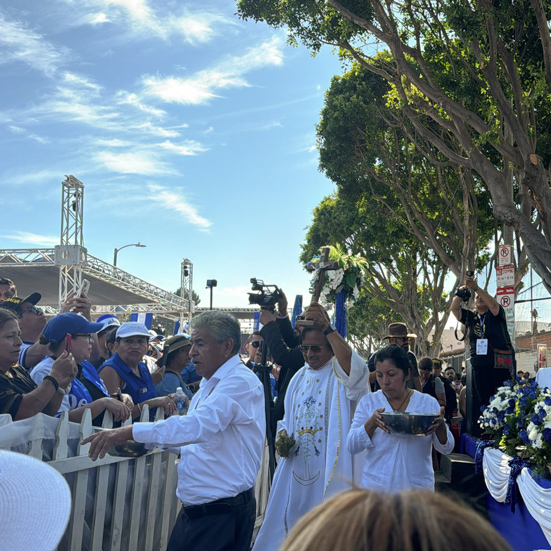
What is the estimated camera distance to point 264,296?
5.33 meters

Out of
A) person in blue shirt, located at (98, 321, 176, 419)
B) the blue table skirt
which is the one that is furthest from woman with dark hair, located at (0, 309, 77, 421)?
the blue table skirt

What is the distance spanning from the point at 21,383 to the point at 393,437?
2456 millimetres

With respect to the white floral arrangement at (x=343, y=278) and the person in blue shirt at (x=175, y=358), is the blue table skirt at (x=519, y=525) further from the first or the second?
the person in blue shirt at (x=175, y=358)

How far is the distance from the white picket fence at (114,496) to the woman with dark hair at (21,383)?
0.56 feet

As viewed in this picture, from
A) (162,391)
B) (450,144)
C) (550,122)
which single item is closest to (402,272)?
(450,144)

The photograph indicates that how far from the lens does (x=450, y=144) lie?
1761 centimetres

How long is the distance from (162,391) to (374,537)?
5.96 meters

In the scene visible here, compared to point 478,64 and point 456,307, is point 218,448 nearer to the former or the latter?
point 456,307

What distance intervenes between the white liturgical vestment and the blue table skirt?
1.45 meters

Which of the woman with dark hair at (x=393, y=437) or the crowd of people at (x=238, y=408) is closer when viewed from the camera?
the crowd of people at (x=238, y=408)

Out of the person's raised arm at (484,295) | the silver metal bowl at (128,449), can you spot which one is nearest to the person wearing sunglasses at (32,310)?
the silver metal bowl at (128,449)

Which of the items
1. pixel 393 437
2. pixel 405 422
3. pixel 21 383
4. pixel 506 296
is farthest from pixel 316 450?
pixel 506 296

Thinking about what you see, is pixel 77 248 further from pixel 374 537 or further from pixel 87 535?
pixel 374 537

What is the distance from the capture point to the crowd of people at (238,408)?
3.56 m
